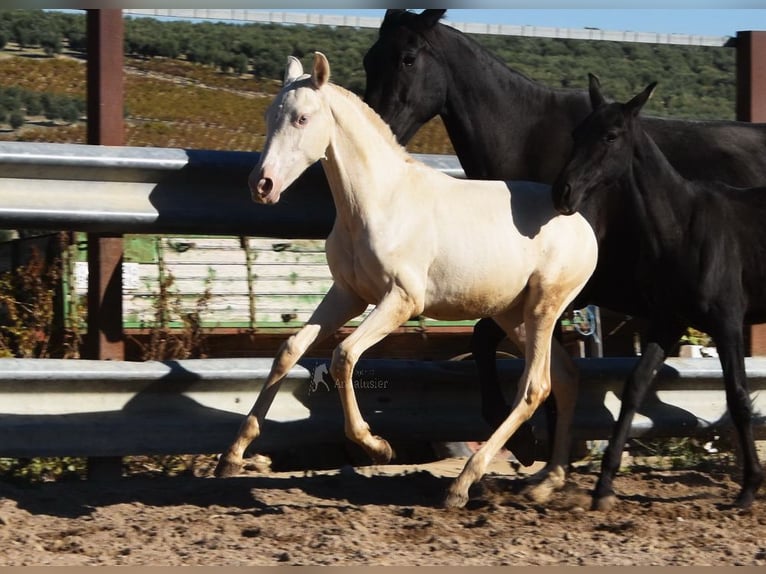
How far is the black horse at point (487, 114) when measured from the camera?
6062 mm

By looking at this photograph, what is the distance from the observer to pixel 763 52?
7.14 metres

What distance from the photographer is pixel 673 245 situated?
19.5 ft

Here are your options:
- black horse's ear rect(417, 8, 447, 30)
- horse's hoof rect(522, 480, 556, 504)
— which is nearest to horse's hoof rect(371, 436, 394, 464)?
horse's hoof rect(522, 480, 556, 504)

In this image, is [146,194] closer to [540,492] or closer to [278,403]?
[278,403]

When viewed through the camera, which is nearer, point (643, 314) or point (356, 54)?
point (643, 314)

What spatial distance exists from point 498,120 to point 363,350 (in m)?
1.69

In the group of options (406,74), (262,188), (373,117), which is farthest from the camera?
(406,74)

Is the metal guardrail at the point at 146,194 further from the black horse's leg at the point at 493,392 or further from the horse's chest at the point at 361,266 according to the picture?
the black horse's leg at the point at 493,392

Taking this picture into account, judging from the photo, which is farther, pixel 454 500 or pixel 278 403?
pixel 278 403

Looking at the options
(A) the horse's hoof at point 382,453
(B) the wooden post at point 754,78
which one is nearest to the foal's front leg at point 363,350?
(A) the horse's hoof at point 382,453

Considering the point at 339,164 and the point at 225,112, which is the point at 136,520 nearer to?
the point at 339,164

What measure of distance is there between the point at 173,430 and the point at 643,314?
8.12ft

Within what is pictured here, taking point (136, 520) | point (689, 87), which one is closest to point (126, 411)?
point (136, 520)

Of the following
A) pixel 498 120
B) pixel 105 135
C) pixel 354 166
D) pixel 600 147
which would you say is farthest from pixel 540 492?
pixel 105 135
